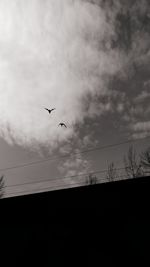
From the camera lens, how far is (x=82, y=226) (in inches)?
295

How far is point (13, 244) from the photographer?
8.30m

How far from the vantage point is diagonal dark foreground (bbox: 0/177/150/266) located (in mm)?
6707

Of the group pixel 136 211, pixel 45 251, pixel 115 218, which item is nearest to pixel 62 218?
pixel 45 251

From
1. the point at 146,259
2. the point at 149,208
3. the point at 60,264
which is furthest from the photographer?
the point at 60,264

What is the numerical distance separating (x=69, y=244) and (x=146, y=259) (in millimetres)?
2183

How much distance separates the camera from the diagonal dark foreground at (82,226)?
22.0 feet

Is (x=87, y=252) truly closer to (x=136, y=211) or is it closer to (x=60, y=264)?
(x=60, y=264)

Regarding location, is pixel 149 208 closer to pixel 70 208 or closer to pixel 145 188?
pixel 145 188

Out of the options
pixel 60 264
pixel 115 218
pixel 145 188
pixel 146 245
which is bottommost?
pixel 60 264

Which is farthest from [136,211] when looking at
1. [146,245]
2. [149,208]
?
[146,245]

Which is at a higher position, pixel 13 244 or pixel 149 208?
pixel 149 208

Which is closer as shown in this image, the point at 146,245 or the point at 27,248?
the point at 146,245

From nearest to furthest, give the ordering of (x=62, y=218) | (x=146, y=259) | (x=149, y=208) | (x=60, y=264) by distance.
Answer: (x=146, y=259) → (x=149, y=208) → (x=60, y=264) → (x=62, y=218)

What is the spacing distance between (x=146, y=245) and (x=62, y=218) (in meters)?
2.57
